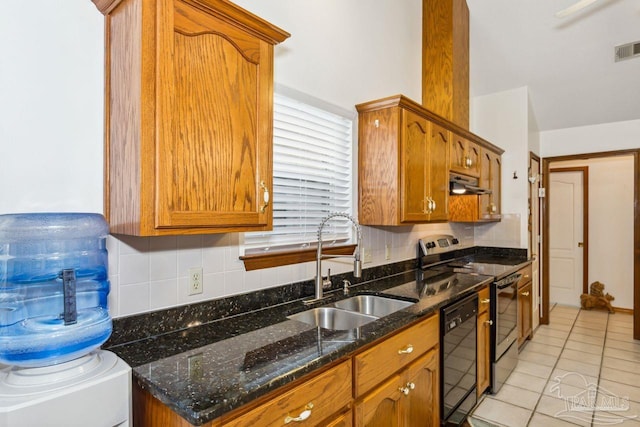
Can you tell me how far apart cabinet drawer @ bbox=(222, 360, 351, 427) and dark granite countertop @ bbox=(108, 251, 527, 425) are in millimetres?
63

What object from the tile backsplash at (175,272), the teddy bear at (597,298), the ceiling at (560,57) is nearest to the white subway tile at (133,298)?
the tile backsplash at (175,272)

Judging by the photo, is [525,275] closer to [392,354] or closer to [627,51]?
[627,51]

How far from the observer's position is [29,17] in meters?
1.17

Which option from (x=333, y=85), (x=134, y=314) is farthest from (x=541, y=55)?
(x=134, y=314)

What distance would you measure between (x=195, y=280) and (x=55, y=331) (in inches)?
24.1

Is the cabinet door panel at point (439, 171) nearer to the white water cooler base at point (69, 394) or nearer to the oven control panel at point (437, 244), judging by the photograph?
the oven control panel at point (437, 244)

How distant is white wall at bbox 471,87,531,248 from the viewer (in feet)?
13.2

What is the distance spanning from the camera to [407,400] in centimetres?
177

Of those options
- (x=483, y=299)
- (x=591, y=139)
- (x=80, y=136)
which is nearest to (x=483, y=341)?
(x=483, y=299)

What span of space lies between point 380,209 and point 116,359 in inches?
68.7

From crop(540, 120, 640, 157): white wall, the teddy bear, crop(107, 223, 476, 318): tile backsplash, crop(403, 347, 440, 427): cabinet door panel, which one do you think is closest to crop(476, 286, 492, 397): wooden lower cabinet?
crop(403, 347, 440, 427): cabinet door panel

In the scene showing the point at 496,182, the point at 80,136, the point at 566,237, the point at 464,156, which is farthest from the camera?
the point at 566,237

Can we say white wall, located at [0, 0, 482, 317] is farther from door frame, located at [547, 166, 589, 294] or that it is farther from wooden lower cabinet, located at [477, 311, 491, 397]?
door frame, located at [547, 166, 589, 294]

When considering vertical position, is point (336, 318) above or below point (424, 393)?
above
